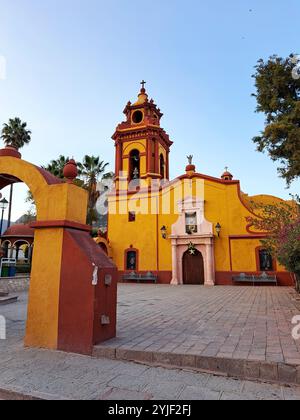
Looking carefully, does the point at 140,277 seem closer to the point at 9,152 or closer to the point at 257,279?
the point at 257,279

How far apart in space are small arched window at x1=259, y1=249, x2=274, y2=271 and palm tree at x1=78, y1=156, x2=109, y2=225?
45.5 ft

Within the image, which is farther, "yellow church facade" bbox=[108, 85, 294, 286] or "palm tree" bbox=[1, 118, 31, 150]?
"palm tree" bbox=[1, 118, 31, 150]

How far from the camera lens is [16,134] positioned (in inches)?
1113

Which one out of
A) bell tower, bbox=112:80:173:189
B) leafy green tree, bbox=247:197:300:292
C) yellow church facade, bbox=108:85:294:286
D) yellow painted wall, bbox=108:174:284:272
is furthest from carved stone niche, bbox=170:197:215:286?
leafy green tree, bbox=247:197:300:292

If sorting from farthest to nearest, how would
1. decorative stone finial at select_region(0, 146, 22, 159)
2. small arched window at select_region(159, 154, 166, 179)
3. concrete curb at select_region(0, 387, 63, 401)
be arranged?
small arched window at select_region(159, 154, 166, 179) < decorative stone finial at select_region(0, 146, 22, 159) < concrete curb at select_region(0, 387, 63, 401)

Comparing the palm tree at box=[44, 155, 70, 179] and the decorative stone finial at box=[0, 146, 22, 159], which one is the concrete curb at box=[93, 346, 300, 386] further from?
the palm tree at box=[44, 155, 70, 179]

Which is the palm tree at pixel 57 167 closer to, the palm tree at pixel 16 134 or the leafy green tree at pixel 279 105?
the palm tree at pixel 16 134

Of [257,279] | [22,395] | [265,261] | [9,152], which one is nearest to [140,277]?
[257,279]

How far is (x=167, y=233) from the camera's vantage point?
67.2 feet

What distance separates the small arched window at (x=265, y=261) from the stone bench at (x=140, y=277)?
7.03 m

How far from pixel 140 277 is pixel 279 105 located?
13.7 metres

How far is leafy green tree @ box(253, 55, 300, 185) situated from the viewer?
1197 centimetres
